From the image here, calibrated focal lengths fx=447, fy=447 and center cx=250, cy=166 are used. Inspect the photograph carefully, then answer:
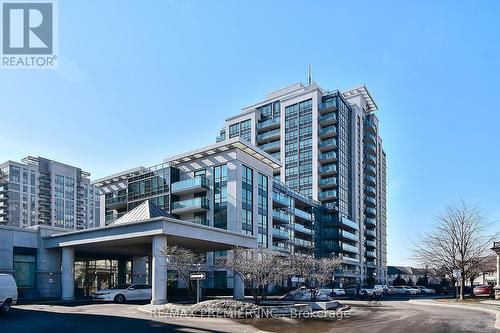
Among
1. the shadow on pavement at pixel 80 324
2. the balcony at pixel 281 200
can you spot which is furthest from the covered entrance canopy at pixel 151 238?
the balcony at pixel 281 200

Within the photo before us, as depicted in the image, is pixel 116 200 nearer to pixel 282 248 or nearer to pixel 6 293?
pixel 282 248

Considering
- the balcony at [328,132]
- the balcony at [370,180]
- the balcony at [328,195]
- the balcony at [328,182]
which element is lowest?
the balcony at [328,195]

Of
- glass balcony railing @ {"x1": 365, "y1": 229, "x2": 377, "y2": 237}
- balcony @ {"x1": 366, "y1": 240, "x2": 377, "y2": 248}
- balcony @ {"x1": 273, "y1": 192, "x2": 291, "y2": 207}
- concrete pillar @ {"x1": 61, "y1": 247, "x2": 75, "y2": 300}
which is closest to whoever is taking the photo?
concrete pillar @ {"x1": 61, "y1": 247, "x2": 75, "y2": 300}

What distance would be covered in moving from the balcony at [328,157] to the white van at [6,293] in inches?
2944

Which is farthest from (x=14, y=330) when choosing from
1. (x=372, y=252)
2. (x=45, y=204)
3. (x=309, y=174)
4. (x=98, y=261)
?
(x=45, y=204)

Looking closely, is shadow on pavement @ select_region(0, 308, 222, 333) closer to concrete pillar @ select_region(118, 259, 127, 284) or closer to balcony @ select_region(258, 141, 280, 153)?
concrete pillar @ select_region(118, 259, 127, 284)

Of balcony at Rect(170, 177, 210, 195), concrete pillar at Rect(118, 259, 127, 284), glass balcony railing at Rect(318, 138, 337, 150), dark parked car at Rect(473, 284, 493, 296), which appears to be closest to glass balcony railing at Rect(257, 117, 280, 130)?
glass balcony railing at Rect(318, 138, 337, 150)

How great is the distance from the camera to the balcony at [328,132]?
9192cm

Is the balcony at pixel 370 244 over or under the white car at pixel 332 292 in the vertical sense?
over

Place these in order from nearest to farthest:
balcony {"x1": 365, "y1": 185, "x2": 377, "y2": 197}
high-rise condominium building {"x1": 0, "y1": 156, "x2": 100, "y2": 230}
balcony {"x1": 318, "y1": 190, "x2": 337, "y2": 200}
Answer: balcony {"x1": 318, "y1": 190, "x2": 337, "y2": 200}, balcony {"x1": 365, "y1": 185, "x2": 377, "y2": 197}, high-rise condominium building {"x1": 0, "y1": 156, "x2": 100, "y2": 230}

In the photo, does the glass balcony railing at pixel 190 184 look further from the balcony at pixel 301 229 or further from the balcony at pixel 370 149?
the balcony at pixel 370 149

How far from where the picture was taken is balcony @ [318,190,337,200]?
9100 cm

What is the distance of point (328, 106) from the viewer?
9206 cm

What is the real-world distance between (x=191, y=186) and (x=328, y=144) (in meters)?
44.5
